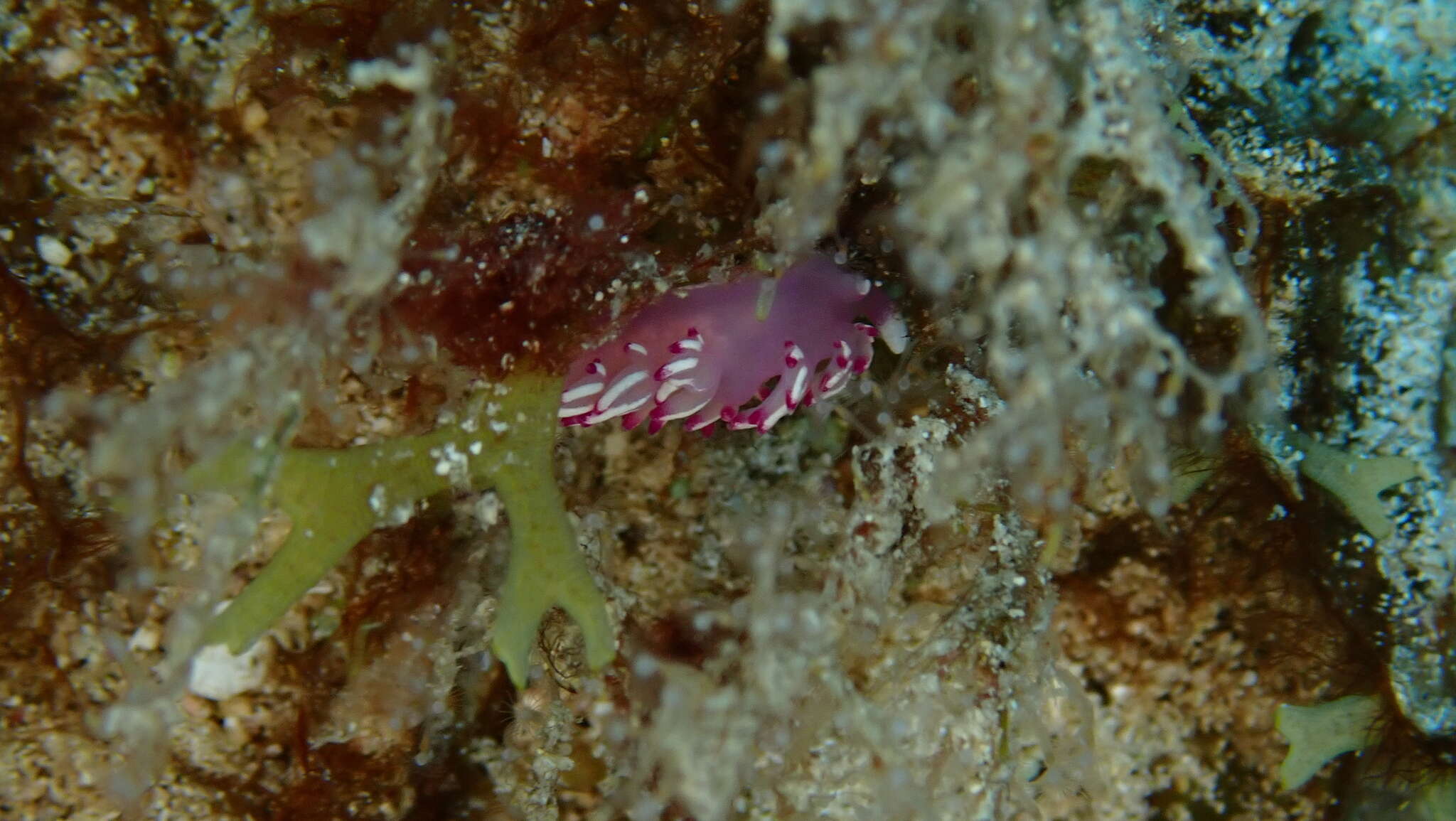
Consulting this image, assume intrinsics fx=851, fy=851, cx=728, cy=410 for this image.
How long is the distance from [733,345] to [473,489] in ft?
2.52

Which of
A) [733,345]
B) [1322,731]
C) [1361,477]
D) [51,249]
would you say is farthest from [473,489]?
[1322,731]

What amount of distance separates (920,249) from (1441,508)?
1.67 metres

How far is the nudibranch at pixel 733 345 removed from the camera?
2.13m

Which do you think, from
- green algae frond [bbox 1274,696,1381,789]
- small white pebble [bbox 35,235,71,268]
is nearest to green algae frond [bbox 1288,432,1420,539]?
green algae frond [bbox 1274,696,1381,789]

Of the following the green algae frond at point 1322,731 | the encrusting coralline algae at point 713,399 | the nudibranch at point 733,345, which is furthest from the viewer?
the green algae frond at point 1322,731

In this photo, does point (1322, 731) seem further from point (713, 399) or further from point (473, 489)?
point (473, 489)

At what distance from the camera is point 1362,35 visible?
2.04 metres

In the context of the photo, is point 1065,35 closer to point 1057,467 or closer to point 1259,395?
point 1057,467

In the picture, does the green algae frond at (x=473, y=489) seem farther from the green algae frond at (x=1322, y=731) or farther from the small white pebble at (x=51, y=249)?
the green algae frond at (x=1322, y=731)

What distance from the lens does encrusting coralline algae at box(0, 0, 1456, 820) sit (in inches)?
62.4

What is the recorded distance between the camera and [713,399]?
223 cm

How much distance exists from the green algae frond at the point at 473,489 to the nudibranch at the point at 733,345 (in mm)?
162

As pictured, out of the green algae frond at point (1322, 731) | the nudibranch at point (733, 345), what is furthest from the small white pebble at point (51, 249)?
the green algae frond at point (1322, 731)

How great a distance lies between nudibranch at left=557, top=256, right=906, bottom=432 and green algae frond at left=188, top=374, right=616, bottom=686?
0.53 ft
